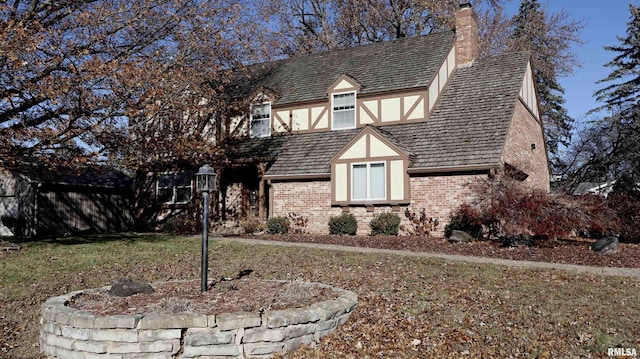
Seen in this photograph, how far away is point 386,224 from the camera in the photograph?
17344mm

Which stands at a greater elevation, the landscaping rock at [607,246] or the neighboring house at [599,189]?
the neighboring house at [599,189]

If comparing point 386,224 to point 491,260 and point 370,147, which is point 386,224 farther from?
point 491,260

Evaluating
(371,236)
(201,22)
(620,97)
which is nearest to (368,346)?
(371,236)

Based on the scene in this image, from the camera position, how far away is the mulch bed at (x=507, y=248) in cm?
1226

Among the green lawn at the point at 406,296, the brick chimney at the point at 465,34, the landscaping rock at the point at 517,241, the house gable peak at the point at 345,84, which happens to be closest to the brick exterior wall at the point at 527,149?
the brick chimney at the point at 465,34

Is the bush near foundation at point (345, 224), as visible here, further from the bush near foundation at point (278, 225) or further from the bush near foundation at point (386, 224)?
the bush near foundation at point (278, 225)

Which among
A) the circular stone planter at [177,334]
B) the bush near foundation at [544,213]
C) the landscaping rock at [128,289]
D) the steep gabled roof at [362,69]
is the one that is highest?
the steep gabled roof at [362,69]

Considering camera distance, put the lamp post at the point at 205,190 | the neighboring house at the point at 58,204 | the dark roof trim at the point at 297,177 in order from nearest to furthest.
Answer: the lamp post at the point at 205,190, the dark roof trim at the point at 297,177, the neighboring house at the point at 58,204

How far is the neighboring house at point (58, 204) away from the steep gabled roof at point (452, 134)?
7276mm

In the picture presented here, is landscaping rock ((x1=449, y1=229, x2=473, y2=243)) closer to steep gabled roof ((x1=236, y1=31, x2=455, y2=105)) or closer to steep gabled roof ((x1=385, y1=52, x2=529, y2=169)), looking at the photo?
steep gabled roof ((x1=385, y1=52, x2=529, y2=169))

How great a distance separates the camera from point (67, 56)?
14.4 metres

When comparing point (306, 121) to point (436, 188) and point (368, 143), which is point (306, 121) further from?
point (436, 188)

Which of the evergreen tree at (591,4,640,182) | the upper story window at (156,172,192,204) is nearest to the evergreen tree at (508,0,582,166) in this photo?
the evergreen tree at (591,4,640,182)

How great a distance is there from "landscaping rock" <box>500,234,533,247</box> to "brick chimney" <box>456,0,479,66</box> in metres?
10.7
